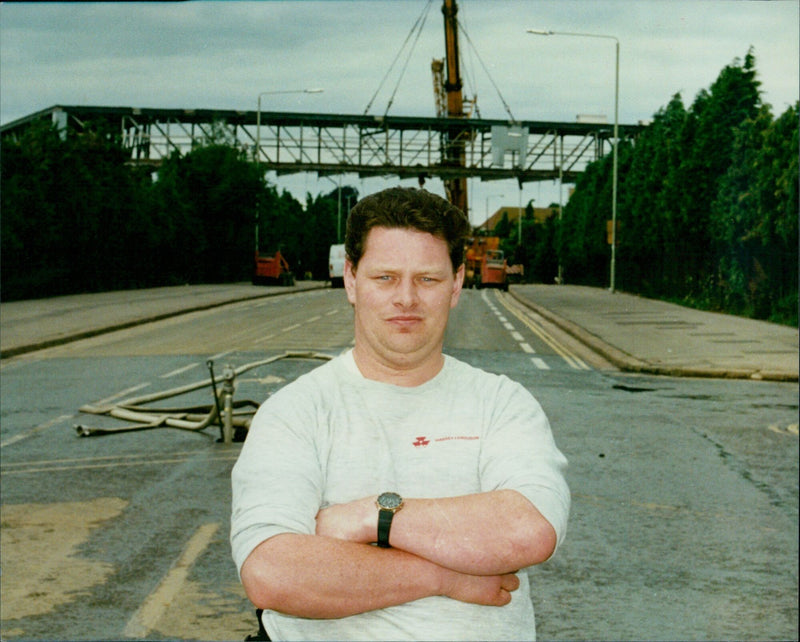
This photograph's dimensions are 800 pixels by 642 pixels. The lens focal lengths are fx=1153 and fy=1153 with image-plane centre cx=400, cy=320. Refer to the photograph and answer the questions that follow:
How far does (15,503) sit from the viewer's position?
8.53 meters

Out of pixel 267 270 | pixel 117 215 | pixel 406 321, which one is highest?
pixel 117 215

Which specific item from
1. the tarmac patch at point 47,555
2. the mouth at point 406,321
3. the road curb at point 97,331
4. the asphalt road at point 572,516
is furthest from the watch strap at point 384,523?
the road curb at point 97,331

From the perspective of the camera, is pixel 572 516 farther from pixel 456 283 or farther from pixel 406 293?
pixel 406 293

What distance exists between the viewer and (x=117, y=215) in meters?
41.4

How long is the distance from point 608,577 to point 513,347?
15.8 meters

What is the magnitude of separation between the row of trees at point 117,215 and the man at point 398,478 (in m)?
31.2

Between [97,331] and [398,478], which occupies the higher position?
[398,478]

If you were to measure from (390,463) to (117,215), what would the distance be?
4020 centimetres

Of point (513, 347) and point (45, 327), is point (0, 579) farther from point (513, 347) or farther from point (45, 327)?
point (45, 327)

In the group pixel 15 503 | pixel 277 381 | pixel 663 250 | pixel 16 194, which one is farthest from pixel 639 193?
pixel 15 503

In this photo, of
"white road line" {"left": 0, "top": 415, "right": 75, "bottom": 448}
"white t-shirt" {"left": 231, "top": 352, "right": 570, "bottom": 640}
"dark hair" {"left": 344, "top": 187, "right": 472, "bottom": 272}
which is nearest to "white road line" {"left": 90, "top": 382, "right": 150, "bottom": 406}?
"white road line" {"left": 0, "top": 415, "right": 75, "bottom": 448}

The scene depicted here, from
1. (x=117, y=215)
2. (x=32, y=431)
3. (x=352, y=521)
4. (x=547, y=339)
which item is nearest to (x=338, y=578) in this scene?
(x=352, y=521)

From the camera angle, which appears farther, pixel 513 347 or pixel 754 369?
pixel 513 347

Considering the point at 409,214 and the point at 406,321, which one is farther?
the point at 406,321
